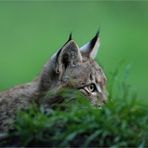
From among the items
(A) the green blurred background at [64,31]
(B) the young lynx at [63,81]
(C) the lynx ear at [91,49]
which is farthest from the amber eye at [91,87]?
(A) the green blurred background at [64,31]

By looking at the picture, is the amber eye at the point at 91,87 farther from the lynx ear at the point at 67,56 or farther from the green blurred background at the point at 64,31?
the green blurred background at the point at 64,31

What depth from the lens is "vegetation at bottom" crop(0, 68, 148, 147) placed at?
36.5ft

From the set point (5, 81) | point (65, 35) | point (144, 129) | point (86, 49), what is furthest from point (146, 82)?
point (144, 129)

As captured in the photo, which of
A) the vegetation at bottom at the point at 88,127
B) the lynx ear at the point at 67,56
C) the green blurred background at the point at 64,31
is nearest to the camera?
the vegetation at bottom at the point at 88,127

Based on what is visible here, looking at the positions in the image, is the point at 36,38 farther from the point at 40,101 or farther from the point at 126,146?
the point at 126,146

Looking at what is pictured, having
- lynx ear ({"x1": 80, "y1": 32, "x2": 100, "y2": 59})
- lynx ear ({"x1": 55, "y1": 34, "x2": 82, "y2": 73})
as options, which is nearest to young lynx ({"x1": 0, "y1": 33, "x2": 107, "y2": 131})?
lynx ear ({"x1": 55, "y1": 34, "x2": 82, "y2": 73})

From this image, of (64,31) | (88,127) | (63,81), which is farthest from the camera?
(64,31)

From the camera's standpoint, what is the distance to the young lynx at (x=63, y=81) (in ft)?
43.7

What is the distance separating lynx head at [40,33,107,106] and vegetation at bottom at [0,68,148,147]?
179 cm

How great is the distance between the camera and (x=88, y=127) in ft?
36.8

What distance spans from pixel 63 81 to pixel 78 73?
0.81 ft

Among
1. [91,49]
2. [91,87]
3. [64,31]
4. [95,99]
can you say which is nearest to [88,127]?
[95,99]

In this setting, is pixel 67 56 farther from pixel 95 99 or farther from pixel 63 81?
pixel 95 99

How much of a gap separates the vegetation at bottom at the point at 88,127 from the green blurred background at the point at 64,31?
10.9m
